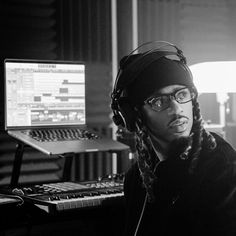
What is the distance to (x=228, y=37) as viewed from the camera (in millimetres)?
4523

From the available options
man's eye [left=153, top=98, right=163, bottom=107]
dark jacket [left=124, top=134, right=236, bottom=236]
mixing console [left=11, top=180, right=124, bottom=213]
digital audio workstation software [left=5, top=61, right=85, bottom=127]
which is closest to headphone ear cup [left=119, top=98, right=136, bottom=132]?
man's eye [left=153, top=98, right=163, bottom=107]

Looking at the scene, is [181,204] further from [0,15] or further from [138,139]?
[0,15]

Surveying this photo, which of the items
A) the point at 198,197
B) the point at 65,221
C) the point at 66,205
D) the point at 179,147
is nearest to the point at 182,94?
the point at 179,147

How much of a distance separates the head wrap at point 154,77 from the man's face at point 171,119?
0.02 meters

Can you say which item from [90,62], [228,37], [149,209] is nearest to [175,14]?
[228,37]

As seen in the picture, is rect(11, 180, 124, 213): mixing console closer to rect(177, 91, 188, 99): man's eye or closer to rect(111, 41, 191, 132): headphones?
rect(111, 41, 191, 132): headphones

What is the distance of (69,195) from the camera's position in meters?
2.18

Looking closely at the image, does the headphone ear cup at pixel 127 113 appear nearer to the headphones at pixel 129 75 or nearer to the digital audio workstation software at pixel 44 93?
the headphones at pixel 129 75

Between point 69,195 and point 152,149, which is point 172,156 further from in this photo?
point 69,195

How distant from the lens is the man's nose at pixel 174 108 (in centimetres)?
167

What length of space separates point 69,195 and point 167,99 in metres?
0.72

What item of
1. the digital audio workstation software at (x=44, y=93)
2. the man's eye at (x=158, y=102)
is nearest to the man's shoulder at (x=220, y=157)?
the man's eye at (x=158, y=102)

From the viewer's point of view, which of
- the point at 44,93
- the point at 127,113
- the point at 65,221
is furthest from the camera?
the point at 44,93

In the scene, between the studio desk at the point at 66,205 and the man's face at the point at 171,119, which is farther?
the studio desk at the point at 66,205
